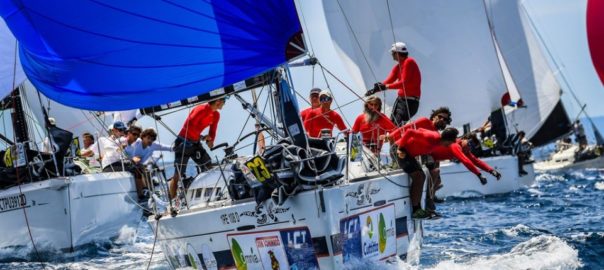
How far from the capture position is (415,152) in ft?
30.9

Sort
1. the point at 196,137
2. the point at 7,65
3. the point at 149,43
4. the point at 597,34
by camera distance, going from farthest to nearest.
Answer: the point at 7,65, the point at 597,34, the point at 196,137, the point at 149,43

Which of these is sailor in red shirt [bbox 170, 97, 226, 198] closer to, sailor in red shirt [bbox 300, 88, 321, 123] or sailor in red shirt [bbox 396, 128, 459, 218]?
sailor in red shirt [bbox 300, 88, 321, 123]

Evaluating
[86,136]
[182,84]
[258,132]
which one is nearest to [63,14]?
[182,84]

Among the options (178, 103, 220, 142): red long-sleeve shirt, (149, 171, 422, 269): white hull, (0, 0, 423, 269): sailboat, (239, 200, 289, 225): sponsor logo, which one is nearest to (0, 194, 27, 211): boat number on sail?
(178, 103, 220, 142): red long-sleeve shirt

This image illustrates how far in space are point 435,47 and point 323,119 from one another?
11349 mm

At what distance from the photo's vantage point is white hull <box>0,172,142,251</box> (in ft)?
40.9

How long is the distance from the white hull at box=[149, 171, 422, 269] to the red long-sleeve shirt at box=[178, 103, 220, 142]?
1672 millimetres

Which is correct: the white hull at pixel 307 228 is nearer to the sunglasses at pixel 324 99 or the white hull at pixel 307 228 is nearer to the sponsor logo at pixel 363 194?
the sponsor logo at pixel 363 194

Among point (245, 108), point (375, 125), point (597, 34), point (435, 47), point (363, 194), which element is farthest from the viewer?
point (435, 47)

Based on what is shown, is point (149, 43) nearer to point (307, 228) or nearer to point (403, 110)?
point (307, 228)

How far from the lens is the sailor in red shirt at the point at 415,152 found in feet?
30.3

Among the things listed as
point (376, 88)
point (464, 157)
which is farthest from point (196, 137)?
point (464, 157)

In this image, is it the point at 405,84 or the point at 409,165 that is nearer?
the point at 409,165

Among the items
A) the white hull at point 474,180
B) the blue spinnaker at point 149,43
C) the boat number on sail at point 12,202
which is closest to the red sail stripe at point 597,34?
the blue spinnaker at point 149,43
